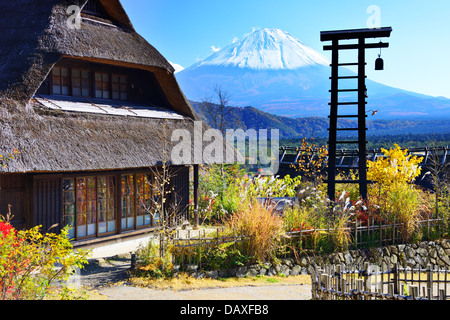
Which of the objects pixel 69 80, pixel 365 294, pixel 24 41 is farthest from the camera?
pixel 69 80

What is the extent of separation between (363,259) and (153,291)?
5.33 m

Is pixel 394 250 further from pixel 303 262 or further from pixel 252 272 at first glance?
pixel 252 272

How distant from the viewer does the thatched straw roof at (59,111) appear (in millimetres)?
10586

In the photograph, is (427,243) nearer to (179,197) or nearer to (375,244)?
(375,244)

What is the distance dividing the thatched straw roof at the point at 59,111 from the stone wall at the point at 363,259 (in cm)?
373

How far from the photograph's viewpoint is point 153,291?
28.9ft

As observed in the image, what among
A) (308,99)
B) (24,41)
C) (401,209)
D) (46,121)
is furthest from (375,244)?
(308,99)

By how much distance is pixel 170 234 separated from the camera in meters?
10.2

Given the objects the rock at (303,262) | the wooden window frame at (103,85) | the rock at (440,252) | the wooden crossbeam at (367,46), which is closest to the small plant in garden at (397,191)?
the rock at (440,252)

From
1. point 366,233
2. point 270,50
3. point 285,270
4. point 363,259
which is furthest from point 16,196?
point 270,50

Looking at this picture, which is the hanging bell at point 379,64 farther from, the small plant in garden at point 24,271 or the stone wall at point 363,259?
the small plant in garden at point 24,271

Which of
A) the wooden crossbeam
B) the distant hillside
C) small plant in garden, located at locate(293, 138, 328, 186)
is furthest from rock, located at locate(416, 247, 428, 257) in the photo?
the distant hillside

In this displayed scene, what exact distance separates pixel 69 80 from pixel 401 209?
Answer: 9.04 m

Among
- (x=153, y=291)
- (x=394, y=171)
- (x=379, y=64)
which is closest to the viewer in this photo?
(x=153, y=291)
